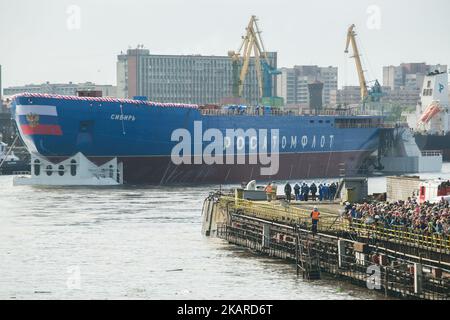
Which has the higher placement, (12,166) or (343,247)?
(12,166)

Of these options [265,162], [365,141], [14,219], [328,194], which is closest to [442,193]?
[328,194]

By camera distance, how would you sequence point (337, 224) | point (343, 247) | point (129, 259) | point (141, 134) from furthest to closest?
point (141, 134) → point (129, 259) → point (337, 224) → point (343, 247)

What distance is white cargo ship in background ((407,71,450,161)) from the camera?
527 feet

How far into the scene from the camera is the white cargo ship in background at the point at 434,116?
161 m

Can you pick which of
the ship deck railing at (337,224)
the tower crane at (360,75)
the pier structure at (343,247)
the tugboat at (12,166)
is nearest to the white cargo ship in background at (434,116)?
the tower crane at (360,75)

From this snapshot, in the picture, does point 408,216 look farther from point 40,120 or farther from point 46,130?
point 40,120

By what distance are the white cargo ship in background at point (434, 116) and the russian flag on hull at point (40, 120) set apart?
253 feet

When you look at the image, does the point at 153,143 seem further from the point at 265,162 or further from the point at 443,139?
the point at 443,139

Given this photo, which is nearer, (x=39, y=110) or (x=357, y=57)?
(x=39, y=110)

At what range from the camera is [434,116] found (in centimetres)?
16400

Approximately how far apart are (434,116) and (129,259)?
119 metres

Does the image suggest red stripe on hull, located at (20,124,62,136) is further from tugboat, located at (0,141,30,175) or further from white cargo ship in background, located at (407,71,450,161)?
white cargo ship in background, located at (407,71,450,161)

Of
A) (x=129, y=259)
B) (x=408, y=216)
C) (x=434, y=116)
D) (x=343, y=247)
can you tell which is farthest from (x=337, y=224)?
(x=434, y=116)

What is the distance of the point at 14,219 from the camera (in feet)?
217
